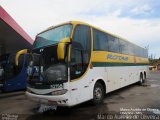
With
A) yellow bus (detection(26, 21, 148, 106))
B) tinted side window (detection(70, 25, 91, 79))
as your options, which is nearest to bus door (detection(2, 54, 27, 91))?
yellow bus (detection(26, 21, 148, 106))

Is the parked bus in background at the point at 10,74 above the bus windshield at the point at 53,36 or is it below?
below

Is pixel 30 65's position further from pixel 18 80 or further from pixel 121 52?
pixel 18 80

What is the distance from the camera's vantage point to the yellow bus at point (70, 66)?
6.60m

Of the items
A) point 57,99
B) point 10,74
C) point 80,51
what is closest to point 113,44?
point 80,51

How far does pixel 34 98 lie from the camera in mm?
7254

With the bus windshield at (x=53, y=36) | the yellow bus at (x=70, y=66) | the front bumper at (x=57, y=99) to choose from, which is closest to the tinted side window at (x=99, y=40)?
the yellow bus at (x=70, y=66)

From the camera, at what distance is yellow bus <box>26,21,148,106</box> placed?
660cm

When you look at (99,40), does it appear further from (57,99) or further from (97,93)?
(57,99)

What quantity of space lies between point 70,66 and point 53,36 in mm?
1572

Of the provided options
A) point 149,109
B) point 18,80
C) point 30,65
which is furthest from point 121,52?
point 18,80

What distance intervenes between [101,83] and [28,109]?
315 cm

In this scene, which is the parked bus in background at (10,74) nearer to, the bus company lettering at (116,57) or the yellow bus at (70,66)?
the yellow bus at (70,66)

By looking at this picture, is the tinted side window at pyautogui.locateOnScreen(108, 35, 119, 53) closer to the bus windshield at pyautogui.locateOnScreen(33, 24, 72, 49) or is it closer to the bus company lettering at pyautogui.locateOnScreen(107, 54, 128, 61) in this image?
the bus company lettering at pyautogui.locateOnScreen(107, 54, 128, 61)

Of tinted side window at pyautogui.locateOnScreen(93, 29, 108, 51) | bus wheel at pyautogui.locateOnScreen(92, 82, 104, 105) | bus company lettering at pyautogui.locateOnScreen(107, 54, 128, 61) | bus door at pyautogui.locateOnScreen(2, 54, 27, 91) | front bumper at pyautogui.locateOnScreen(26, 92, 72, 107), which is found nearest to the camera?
front bumper at pyautogui.locateOnScreen(26, 92, 72, 107)
